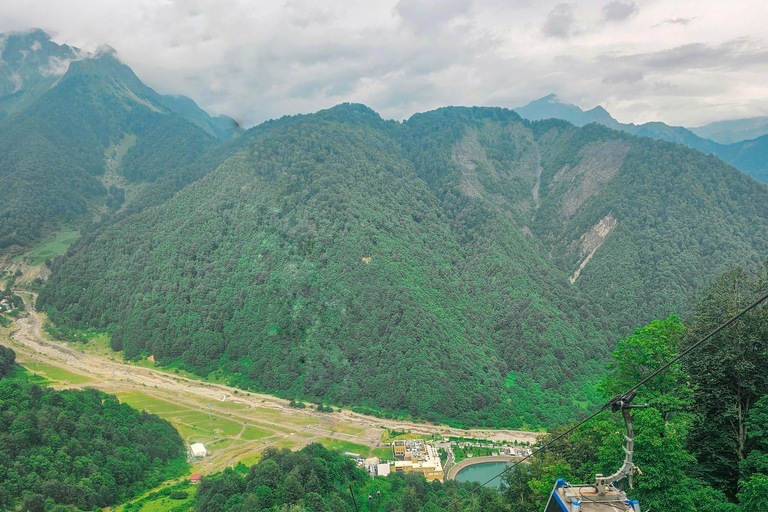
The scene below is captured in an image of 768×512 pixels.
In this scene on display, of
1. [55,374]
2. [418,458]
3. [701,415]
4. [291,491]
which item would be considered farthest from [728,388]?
[55,374]

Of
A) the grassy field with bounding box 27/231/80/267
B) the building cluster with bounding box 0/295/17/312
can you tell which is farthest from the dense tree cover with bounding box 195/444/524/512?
the grassy field with bounding box 27/231/80/267

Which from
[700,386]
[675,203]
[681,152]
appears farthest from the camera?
[681,152]

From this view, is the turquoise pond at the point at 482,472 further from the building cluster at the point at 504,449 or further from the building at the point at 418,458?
the building at the point at 418,458

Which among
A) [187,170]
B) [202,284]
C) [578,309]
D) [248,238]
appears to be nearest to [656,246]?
[578,309]

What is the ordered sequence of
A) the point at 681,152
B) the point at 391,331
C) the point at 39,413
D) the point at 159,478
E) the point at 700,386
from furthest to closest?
the point at 681,152 < the point at 391,331 < the point at 159,478 < the point at 39,413 < the point at 700,386

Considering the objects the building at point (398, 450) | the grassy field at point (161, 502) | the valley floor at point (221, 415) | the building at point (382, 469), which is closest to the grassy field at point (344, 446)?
the valley floor at point (221, 415)

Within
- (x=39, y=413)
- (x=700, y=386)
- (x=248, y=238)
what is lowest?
(x=39, y=413)

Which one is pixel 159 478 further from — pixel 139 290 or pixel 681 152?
pixel 681 152

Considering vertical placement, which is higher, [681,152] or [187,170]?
[681,152]
